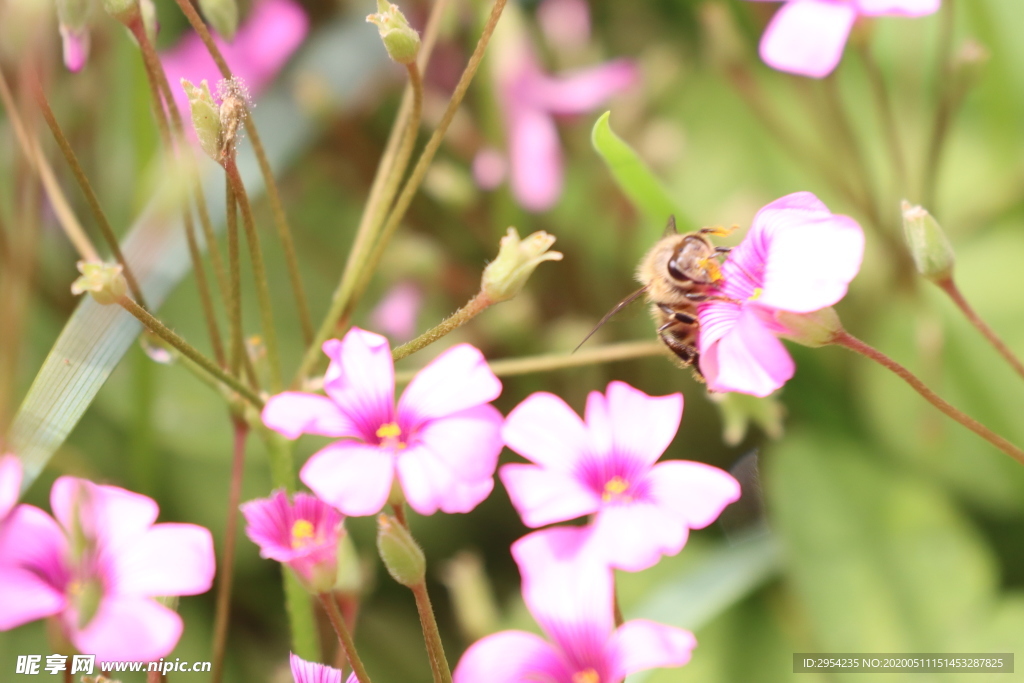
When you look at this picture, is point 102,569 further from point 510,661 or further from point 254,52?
point 254,52

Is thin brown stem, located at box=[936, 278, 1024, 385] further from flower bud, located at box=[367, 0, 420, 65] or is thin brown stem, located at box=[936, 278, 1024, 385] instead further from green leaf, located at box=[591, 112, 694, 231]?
flower bud, located at box=[367, 0, 420, 65]

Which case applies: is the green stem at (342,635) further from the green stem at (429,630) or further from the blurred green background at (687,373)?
the blurred green background at (687,373)

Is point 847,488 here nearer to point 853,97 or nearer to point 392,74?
point 853,97

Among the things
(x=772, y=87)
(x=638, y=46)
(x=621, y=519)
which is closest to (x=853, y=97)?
(x=772, y=87)

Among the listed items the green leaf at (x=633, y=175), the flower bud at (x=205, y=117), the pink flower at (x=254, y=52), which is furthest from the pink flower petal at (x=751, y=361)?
the pink flower at (x=254, y=52)

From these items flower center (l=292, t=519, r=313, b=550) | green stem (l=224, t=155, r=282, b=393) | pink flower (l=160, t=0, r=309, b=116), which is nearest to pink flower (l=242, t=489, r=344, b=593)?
flower center (l=292, t=519, r=313, b=550)

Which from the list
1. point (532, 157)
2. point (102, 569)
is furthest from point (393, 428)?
point (532, 157)

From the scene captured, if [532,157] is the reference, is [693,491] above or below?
below
